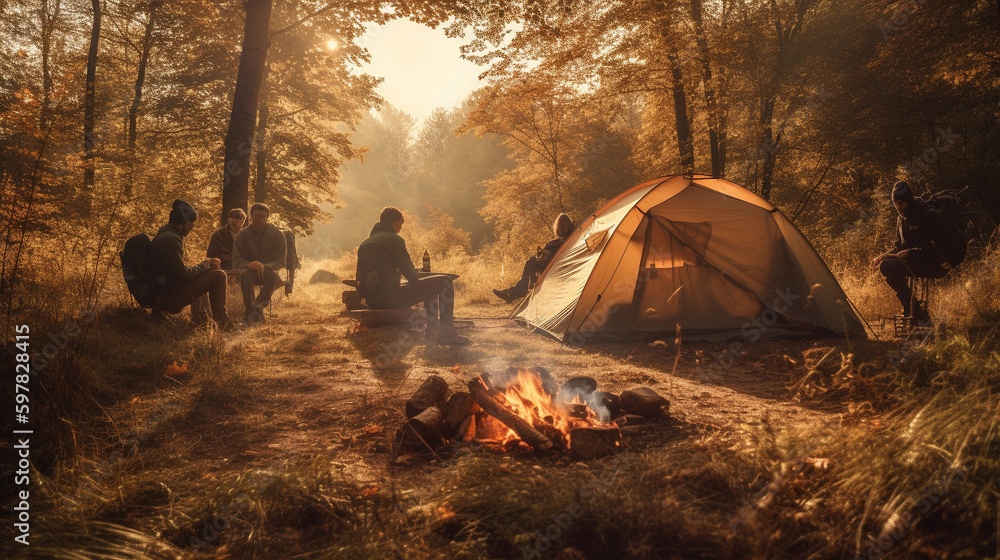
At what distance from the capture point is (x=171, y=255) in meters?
4.95

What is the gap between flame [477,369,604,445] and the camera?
110 inches

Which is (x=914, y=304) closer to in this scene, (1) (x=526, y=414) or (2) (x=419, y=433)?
(1) (x=526, y=414)

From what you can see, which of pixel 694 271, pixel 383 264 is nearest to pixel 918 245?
pixel 694 271

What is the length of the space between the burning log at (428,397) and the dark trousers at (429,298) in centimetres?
295

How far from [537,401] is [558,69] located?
32.8ft

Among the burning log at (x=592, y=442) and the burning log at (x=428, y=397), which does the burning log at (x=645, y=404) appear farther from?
the burning log at (x=428, y=397)

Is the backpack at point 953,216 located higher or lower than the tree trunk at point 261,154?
lower

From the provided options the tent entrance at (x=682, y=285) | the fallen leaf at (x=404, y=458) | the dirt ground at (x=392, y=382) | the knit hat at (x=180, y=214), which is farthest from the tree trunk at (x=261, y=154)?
the fallen leaf at (x=404, y=458)

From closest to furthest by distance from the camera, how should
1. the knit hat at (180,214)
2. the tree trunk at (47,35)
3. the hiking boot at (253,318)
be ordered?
the knit hat at (180,214)
the hiking boot at (253,318)
the tree trunk at (47,35)

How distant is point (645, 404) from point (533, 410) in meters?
0.79

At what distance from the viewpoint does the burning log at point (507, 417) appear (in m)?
2.65

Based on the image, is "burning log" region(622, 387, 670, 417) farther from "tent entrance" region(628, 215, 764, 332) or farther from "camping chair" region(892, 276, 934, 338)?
"camping chair" region(892, 276, 934, 338)

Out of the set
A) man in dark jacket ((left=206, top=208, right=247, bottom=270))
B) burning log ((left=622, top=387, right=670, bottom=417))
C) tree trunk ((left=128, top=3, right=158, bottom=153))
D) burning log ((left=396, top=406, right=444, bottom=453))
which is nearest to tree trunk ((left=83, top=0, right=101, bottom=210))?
tree trunk ((left=128, top=3, right=158, bottom=153))

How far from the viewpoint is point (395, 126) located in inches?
1885
